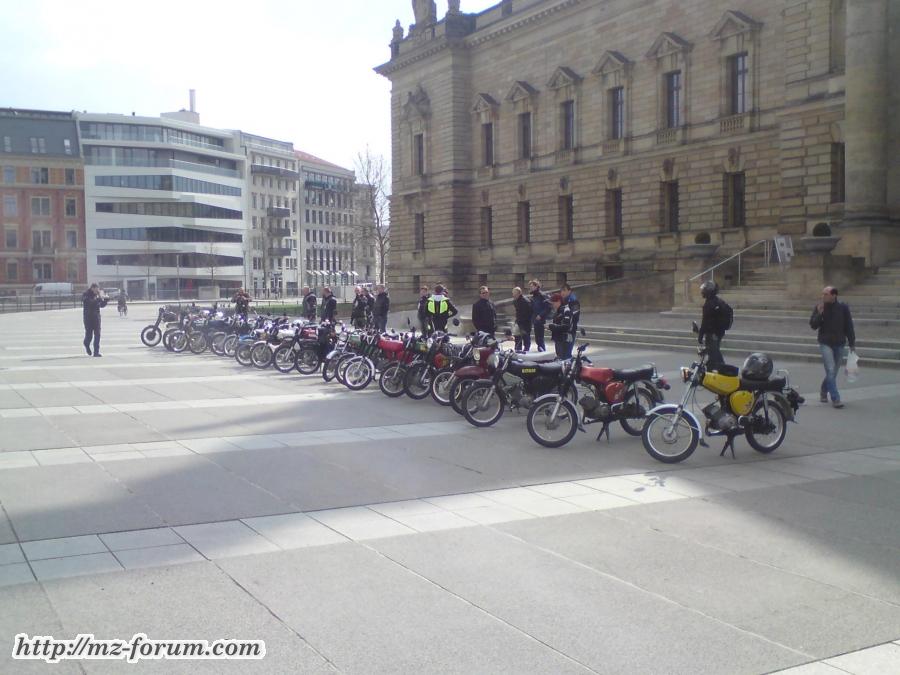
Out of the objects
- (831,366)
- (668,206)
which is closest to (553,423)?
(831,366)

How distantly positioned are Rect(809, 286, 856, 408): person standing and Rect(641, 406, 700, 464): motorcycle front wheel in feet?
15.4

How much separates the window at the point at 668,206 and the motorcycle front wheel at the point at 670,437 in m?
31.5

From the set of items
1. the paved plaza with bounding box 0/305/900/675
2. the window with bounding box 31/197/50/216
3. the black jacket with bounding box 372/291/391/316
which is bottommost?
the paved plaza with bounding box 0/305/900/675

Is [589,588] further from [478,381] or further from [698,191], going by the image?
[698,191]

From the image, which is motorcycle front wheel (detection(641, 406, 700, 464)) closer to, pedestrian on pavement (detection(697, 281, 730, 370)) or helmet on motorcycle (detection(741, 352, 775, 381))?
helmet on motorcycle (detection(741, 352, 775, 381))

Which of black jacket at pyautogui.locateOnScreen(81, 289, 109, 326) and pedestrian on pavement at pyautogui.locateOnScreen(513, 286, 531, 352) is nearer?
pedestrian on pavement at pyautogui.locateOnScreen(513, 286, 531, 352)

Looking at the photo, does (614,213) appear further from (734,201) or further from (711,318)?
(711,318)

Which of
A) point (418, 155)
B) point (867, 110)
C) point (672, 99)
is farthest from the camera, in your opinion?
point (418, 155)

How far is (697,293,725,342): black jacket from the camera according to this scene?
568 inches

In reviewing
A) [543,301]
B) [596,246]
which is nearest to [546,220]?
[596,246]

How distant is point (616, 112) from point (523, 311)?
24.8 metres

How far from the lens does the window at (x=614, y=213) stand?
43031 mm

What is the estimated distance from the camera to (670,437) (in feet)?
32.1

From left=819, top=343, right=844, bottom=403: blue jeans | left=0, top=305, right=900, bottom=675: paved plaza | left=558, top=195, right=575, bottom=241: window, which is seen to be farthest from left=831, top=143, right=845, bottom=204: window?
left=0, top=305, right=900, bottom=675: paved plaza
